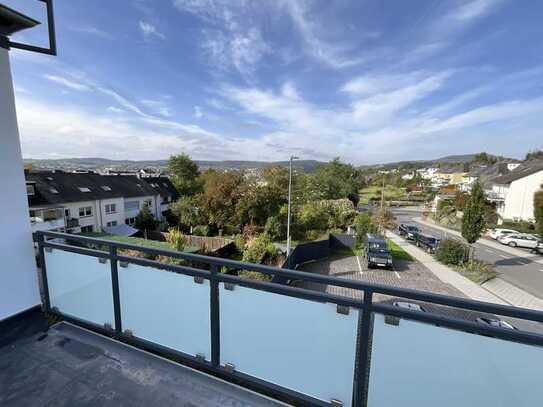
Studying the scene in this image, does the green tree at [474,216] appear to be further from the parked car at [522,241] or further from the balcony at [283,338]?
the balcony at [283,338]

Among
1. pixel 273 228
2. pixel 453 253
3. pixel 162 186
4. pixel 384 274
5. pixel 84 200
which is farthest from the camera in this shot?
pixel 162 186

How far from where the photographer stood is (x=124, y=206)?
2166 cm

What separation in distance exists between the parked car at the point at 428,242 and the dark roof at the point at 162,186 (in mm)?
23843

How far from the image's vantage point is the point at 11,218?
8.29 feet

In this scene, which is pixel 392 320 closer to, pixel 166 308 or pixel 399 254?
pixel 166 308

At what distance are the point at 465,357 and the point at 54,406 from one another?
2612 mm

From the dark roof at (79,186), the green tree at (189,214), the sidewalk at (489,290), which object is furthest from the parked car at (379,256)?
the dark roof at (79,186)

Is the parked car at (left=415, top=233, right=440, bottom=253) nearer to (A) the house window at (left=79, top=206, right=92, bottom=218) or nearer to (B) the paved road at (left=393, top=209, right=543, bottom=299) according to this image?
(B) the paved road at (left=393, top=209, right=543, bottom=299)

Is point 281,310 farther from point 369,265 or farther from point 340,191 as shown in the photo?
point 340,191

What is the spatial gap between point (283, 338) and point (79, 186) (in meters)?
22.8

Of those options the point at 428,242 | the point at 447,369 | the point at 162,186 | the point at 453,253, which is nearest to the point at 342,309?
the point at 447,369

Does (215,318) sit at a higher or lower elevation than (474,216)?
higher

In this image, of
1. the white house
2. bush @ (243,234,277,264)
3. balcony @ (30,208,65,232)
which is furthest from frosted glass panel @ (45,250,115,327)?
the white house

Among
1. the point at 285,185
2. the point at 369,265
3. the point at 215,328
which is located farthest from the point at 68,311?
the point at 285,185
